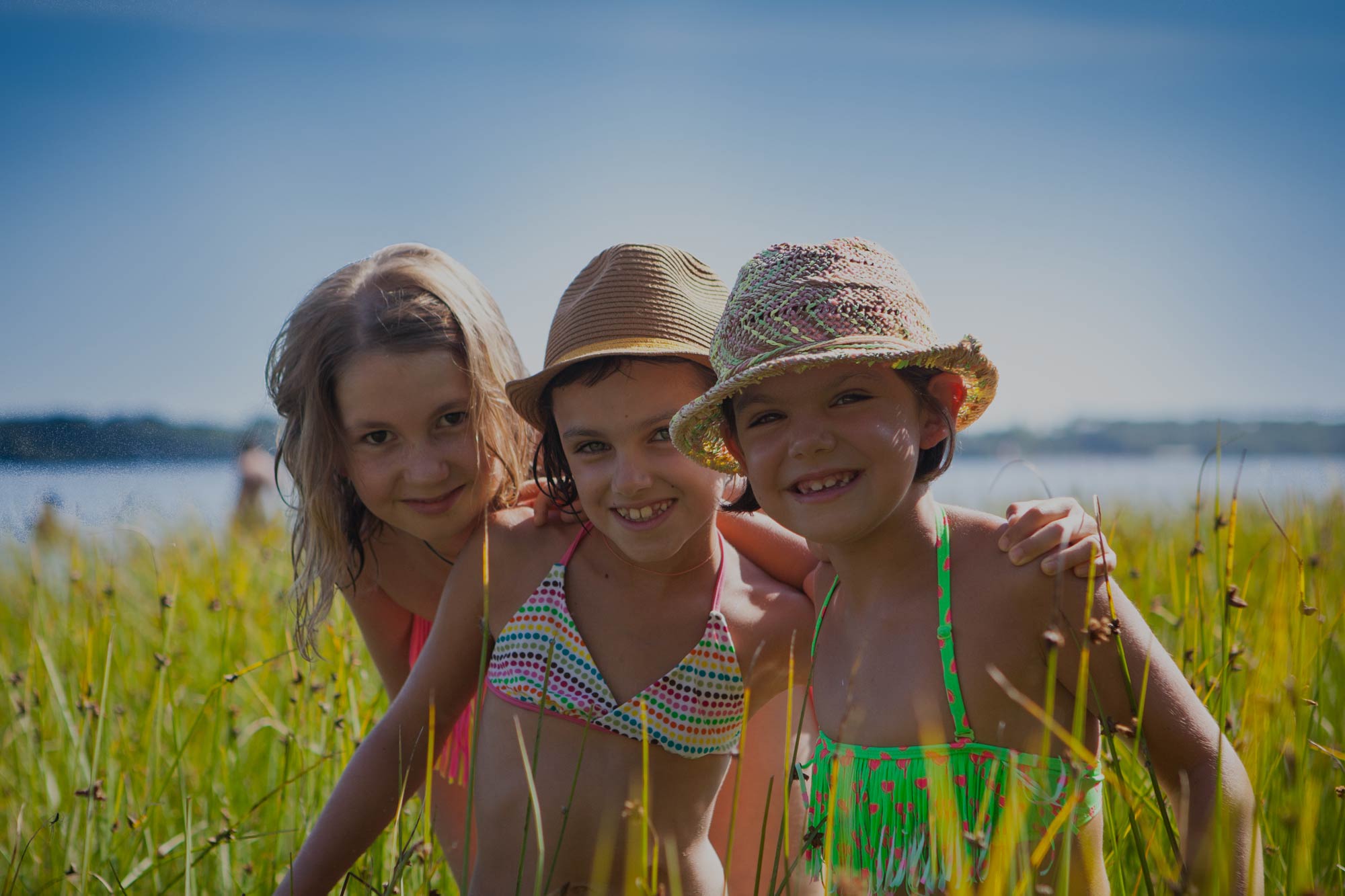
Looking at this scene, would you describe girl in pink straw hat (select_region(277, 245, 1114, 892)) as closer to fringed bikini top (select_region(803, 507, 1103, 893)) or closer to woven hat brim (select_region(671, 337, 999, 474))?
woven hat brim (select_region(671, 337, 999, 474))

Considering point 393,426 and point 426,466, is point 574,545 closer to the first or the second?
point 426,466

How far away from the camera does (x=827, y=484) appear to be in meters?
1.94

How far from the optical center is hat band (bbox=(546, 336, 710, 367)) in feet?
7.37

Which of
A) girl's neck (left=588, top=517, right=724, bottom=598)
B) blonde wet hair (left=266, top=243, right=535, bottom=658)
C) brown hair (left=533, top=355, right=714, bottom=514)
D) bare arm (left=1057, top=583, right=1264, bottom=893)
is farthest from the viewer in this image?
blonde wet hair (left=266, top=243, right=535, bottom=658)

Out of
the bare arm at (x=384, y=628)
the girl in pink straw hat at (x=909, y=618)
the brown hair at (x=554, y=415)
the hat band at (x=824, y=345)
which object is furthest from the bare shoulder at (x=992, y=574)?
the bare arm at (x=384, y=628)

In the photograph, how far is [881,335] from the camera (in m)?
1.89

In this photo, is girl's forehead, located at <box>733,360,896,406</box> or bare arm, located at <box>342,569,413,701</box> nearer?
girl's forehead, located at <box>733,360,896,406</box>

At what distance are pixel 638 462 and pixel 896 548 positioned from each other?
61cm

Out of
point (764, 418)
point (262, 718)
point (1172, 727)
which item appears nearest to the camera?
point (1172, 727)

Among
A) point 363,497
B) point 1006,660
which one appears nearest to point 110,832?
point 363,497

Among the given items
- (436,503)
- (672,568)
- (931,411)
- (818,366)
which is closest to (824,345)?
(818,366)

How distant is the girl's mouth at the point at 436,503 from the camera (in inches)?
106

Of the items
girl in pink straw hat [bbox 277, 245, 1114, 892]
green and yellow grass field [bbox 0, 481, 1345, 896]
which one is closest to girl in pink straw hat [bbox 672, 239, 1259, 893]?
green and yellow grass field [bbox 0, 481, 1345, 896]

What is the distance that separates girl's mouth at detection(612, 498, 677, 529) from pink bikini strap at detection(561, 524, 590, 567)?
0.25m
